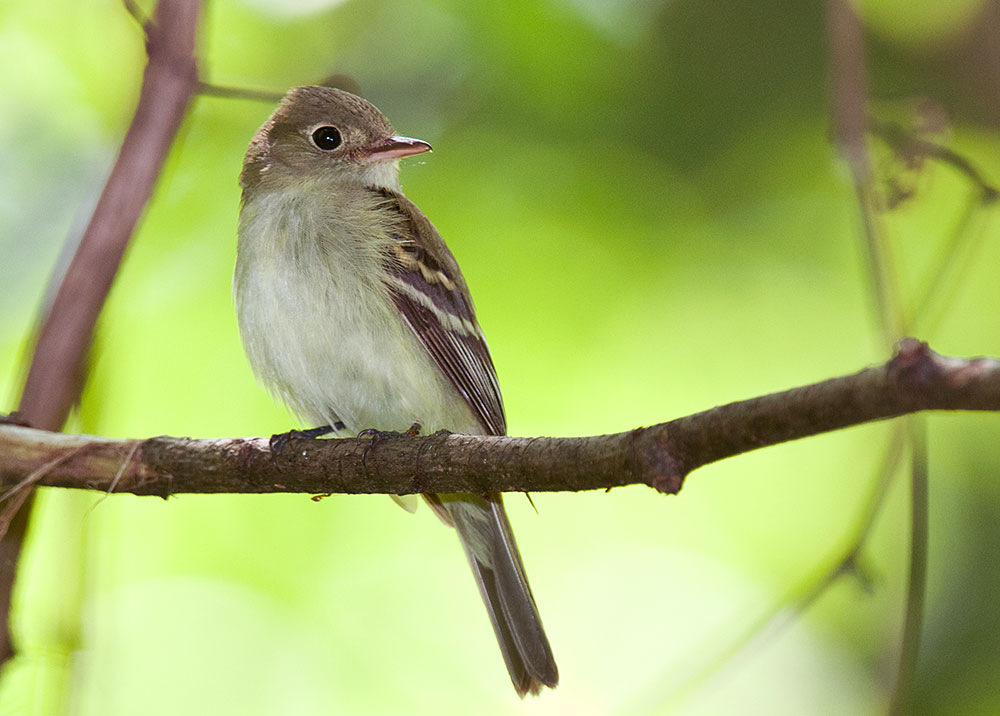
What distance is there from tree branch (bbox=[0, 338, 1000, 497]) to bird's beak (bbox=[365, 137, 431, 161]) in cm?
150

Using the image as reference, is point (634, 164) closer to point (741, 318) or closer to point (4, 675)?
point (741, 318)

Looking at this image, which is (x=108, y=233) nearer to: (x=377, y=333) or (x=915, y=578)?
(x=377, y=333)

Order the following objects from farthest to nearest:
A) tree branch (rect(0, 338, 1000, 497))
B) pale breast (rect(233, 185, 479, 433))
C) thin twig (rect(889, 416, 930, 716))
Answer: pale breast (rect(233, 185, 479, 433))
thin twig (rect(889, 416, 930, 716))
tree branch (rect(0, 338, 1000, 497))

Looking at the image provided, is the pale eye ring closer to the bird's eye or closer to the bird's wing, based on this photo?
the bird's eye

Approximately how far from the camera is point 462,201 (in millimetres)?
5430

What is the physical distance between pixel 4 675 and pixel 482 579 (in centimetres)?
174

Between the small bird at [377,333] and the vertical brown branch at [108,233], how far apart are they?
818 mm

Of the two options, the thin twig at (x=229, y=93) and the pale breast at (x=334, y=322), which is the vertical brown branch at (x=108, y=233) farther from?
the pale breast at (x=334, y=322)

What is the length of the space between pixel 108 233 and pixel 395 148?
1646 mm

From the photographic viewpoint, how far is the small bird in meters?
3.60

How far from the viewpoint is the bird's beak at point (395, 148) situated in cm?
409

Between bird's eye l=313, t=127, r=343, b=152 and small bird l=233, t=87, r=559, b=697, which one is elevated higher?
bird's eye l=313, t=127, r=343, b=152

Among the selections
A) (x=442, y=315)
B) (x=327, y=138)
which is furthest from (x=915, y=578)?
(x=327, y=138)

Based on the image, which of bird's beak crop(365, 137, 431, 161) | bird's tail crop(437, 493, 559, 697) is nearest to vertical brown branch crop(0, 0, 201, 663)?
bird's beak crop(365, 137, 431, 161)
